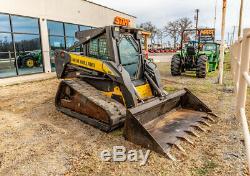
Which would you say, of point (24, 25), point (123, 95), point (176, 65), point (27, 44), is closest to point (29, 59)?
point (27, 44)

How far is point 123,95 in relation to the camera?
184 inches

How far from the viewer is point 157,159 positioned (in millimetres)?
3416

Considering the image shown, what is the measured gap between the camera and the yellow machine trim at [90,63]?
479 cm

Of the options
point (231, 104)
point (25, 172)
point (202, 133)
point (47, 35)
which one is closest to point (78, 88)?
point (25, 172)

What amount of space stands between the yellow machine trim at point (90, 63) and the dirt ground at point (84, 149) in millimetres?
1297

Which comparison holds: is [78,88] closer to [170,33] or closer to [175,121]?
[175,121]

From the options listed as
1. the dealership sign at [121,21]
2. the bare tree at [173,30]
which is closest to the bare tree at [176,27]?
the bare tree at [173,30]

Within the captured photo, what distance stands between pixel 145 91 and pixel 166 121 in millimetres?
1045

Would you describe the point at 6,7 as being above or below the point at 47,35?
above

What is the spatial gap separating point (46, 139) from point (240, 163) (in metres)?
3.40

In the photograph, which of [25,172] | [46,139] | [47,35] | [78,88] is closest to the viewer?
[25,172]

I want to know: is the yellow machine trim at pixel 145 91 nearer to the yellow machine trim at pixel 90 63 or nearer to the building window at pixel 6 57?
the yellow machine trim at pixel 90 63

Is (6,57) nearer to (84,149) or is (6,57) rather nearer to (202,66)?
(84,149)

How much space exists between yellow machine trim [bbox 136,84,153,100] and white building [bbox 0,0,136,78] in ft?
28.5
